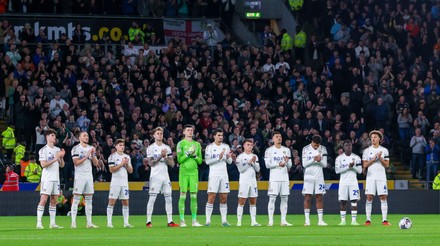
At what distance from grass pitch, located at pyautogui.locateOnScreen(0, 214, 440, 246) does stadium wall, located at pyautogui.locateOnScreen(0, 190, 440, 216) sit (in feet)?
23.4

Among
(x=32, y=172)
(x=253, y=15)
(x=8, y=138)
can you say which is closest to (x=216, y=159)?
(x=32, y=172)

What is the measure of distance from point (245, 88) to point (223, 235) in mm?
20492

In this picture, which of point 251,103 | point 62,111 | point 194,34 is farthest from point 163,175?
point 194,34

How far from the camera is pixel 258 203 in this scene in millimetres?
41938

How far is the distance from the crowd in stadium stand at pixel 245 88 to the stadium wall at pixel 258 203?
109 cm

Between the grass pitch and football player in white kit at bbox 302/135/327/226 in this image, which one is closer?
the grass pitch

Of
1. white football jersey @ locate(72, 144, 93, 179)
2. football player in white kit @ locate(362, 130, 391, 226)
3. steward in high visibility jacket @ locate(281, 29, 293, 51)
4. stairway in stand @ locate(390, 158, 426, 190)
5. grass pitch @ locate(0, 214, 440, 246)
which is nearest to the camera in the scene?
grass pitch @ locate(0, 214, 440, 246)

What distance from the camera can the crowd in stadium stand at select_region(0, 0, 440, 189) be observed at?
42875 millimetres

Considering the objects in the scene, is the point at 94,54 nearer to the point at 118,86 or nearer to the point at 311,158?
the point at 118,86

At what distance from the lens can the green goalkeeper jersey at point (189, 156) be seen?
31031 millimetres

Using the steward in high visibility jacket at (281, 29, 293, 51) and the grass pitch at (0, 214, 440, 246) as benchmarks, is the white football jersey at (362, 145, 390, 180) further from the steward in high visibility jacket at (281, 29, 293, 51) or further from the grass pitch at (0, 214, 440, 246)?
the steward in high visibility jacket at (281, 29, 293, 51)

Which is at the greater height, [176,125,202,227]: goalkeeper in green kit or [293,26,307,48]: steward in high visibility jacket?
[293,26,307,48]: steward in high visibility jacket

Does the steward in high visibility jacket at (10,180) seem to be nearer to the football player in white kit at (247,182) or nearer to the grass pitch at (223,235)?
the grass pitch at (223,235)

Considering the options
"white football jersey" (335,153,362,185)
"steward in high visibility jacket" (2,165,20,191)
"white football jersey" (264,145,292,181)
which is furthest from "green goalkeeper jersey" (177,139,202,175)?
"steward in high visibility jacket" (2,165,20,191)
